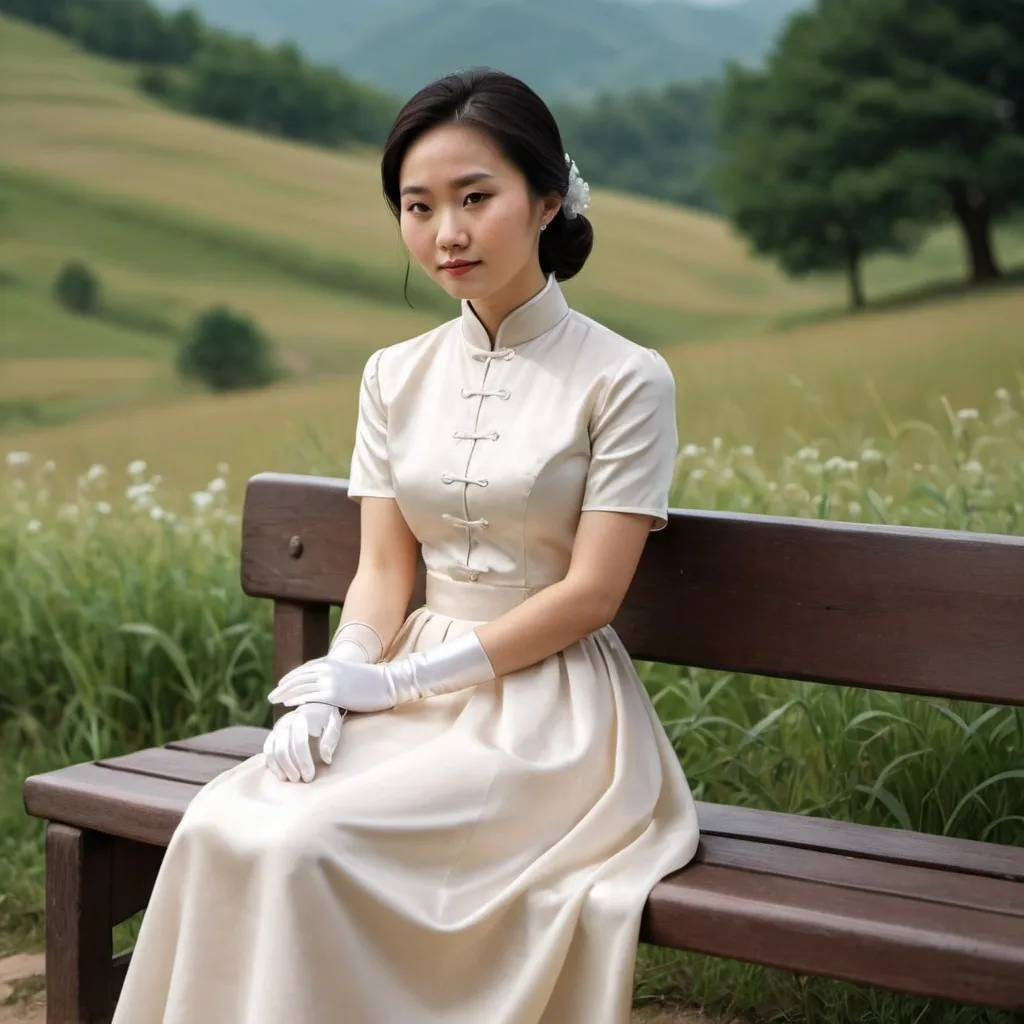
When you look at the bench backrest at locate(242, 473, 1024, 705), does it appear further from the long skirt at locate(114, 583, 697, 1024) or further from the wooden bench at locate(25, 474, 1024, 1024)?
the long skirt at locate(114, 583, 697, 1024)

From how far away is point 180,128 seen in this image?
17.7 feet

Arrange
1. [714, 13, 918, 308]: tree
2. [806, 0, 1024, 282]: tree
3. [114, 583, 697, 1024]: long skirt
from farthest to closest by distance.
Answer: [714, 13, 918, 308]: tree, [806, 0, 1024, 282]: tree, [114, 583, 697, 1024]: long skirt

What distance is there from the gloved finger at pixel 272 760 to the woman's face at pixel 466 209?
2.22 feet

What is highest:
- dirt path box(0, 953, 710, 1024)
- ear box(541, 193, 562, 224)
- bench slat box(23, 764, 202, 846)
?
ear box(541, 193, 562, 224)

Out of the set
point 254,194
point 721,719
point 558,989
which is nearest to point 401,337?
point 254,194

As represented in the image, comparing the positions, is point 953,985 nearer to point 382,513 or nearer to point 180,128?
point 382,513

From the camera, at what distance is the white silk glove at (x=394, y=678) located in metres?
2.10

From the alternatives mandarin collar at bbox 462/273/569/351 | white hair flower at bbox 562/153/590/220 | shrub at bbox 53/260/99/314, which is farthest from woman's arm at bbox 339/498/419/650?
shrub at bbox 53/260/99/314

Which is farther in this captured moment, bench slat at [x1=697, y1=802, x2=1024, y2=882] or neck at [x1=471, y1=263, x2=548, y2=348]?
neck at [x1=471, y1=263, x2=548, y2=348]

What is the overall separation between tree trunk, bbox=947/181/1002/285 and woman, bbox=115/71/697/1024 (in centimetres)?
214

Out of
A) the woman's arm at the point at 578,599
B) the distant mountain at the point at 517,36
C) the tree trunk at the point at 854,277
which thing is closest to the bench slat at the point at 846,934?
the woman's arm at the point at 578,599

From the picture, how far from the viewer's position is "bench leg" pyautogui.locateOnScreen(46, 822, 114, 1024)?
7.98 feet

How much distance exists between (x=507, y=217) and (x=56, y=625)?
6.65 ft

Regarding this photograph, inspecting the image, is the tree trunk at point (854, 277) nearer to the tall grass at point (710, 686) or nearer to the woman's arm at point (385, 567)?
the tall grass at point (710, 686)
